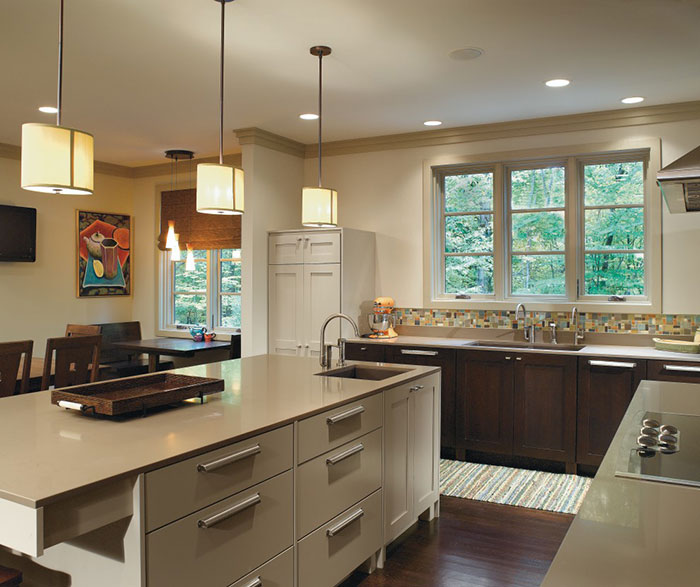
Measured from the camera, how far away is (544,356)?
4.33 meters

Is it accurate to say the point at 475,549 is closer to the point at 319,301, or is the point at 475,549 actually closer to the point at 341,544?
the point at 341,544

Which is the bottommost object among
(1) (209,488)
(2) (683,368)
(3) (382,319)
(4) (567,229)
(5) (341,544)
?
(5) (341,544)

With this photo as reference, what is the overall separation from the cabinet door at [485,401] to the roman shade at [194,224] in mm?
2885

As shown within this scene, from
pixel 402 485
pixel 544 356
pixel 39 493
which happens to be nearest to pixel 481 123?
pixel 544 356

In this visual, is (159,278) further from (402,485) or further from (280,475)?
(280,475)

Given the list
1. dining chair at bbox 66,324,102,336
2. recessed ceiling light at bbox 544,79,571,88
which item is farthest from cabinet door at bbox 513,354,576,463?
dining chair at bbox 66,324,102,336

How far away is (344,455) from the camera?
2498 millimetres

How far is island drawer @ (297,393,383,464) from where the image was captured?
7.49ft

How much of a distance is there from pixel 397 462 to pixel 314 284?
2511 mm

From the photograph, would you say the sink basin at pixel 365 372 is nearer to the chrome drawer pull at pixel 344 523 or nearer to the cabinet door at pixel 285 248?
the chrome drawer pull at pixel 344 523

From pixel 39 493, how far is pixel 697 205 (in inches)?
106

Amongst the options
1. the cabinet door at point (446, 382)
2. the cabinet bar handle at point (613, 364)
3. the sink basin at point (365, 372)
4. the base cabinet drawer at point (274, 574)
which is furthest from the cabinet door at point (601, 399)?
the base cabinet drawer at point (274, 574)

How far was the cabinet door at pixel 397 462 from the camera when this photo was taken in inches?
114

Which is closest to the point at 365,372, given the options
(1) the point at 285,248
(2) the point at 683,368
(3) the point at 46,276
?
(2) the point at 683,368
